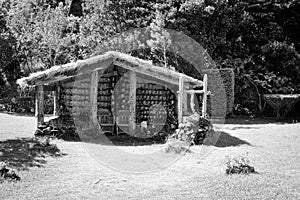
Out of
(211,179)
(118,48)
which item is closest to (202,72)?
(118,48)

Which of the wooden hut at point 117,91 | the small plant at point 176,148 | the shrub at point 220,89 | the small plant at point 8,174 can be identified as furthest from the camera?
the shrub at point 220,89

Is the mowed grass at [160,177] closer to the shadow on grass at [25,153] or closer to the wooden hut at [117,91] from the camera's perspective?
the shadow on grass at [25,153]

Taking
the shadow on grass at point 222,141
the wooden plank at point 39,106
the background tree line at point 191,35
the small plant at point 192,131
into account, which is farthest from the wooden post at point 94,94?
the background tree line at point 191,35

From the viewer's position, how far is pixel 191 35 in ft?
74.3

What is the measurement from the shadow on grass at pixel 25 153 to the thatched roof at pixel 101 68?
7.83 feet

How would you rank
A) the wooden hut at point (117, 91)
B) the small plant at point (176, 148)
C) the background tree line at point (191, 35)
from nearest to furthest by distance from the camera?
1. the small plant at point (176, 148)
2. the wooden hut at point (117, 91)
3. the background tree line at point (191, 35)

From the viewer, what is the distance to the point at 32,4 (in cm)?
3136

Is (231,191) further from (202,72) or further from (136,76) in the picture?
(202,72)

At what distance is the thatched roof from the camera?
1352 cm

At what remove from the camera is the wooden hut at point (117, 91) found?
1383 centimetres

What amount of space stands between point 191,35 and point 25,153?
1439cm

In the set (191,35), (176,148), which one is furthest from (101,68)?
(191,35)

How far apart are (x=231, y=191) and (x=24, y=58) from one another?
901 inches

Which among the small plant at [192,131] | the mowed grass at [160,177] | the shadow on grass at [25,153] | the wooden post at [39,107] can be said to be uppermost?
the wooden post at [39,107]
